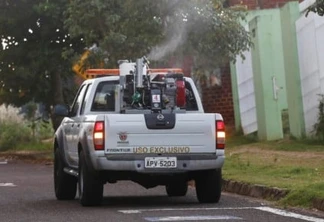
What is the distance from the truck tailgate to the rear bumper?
0.26 ft

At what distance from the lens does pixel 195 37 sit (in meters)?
25.3

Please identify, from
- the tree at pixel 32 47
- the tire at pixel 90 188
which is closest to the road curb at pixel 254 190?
the tire at pixel 90 188

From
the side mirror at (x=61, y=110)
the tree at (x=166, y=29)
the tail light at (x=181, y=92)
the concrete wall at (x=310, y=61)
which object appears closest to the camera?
the tail light at (x=181, y=92)

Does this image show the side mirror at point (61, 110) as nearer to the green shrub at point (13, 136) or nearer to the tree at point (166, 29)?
the tree at point (166, 29)

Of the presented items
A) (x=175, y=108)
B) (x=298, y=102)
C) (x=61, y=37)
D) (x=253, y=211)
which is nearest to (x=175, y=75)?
(x=175, y=108)

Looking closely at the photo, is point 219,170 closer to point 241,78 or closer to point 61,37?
point 241,78

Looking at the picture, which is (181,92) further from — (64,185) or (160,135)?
(64,185)

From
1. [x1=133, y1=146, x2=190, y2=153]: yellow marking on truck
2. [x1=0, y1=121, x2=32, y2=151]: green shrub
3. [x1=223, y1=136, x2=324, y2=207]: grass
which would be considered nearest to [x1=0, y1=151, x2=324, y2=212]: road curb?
[x1=223, y1=136, x2=324, y2=207]: grass

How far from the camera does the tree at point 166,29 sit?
81.6 ft

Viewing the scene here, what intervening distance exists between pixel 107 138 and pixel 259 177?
3887 mm

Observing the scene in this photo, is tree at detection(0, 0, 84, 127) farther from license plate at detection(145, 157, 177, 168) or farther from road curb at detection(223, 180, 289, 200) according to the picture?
license plate at detection(145, 157, 177, 168)

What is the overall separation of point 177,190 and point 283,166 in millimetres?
3112

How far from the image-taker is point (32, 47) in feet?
111

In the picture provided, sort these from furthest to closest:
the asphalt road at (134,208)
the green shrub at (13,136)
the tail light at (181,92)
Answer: the green shrub at (13,136), the tail light at (181,92), the asphalt road at (134,208)
